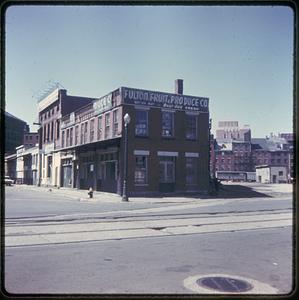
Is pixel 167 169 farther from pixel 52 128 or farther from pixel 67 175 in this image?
pixel 52 128

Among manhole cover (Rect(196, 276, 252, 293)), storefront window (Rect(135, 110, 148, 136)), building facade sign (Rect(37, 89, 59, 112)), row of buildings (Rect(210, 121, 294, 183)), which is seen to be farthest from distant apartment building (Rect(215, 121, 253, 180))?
manhole cover (Rect(196, 276, 252, 293))

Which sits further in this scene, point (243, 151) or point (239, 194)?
point (243, 151)

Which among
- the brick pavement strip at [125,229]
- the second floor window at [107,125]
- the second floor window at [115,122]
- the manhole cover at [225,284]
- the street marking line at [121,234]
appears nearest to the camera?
the manhole cover at [225,284]

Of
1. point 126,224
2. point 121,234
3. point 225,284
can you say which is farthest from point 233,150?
point 225,284

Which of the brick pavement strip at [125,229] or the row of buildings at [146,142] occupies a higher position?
the row of buildings at [146,142]

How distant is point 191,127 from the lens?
3134cm

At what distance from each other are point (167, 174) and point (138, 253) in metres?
21.8

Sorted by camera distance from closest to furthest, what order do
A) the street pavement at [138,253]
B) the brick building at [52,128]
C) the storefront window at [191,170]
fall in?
the street pavement at [138,253]
the storefront window at [191,170]
the brick building at [52,128]

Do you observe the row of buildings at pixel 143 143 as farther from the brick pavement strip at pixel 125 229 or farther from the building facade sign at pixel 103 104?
the brick pavement strip at pixel 125 229

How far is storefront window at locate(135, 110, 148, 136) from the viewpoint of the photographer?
94.9 ft

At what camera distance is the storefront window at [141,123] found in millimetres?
28938

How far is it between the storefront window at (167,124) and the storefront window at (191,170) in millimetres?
2507

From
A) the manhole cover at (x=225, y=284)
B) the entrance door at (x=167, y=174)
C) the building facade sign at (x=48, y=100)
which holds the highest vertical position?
the building facade sign at (x=48, y=100)

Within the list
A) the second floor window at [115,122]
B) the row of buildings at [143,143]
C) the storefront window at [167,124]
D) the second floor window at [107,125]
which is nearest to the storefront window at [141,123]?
the row of buildings at [143,143]
